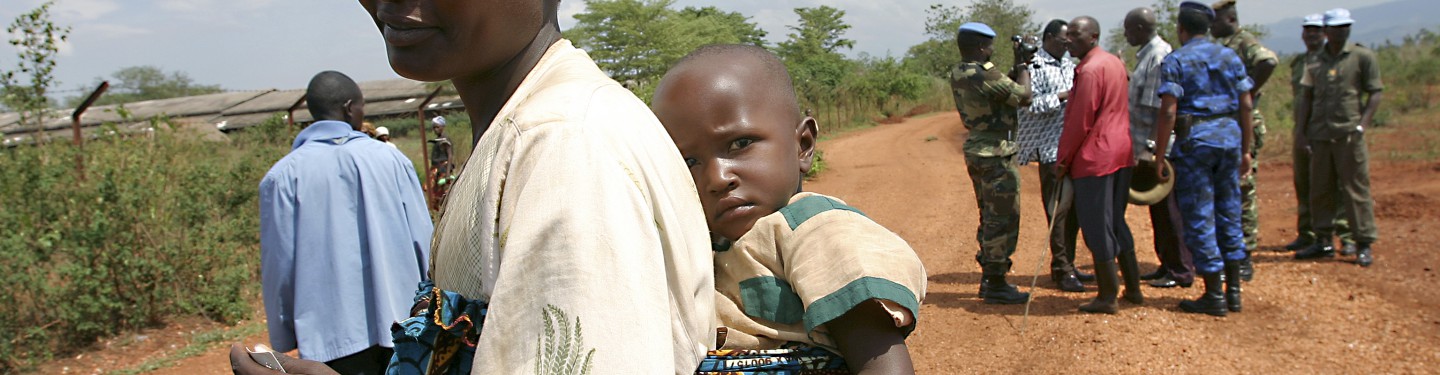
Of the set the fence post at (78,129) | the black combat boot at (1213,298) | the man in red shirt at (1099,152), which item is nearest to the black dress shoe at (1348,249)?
the black combat boot at (1213,298)

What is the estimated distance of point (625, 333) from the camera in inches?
41.1

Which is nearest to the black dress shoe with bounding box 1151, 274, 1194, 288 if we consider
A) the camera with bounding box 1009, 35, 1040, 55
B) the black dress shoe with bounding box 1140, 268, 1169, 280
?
the black dress shoe with bounding box 1140, 268, 1169, 280

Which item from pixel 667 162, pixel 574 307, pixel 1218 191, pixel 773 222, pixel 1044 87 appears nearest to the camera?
pixel 574 307

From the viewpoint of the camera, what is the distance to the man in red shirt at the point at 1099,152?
5.59 meters

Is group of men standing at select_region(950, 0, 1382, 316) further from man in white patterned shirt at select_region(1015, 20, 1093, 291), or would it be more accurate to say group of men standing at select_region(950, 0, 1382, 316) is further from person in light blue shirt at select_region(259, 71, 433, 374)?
person in light blue shirt at select_region(259, 71, 433, 374)

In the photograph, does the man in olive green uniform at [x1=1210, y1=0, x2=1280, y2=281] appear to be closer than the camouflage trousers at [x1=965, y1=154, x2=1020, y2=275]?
No

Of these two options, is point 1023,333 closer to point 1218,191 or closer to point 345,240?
point 1218,191

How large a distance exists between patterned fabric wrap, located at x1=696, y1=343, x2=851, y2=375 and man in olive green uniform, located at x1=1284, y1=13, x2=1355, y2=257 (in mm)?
7181

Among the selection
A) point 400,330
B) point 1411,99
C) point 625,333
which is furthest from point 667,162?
point 1411,99

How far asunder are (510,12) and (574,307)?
18.6 inches

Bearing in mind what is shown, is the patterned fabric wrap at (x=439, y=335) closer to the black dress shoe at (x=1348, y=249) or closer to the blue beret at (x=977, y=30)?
the blue beret at (x=977, y=30)

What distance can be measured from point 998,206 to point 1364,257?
10.5 ft

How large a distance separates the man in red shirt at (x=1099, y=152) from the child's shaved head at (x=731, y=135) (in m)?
4.25

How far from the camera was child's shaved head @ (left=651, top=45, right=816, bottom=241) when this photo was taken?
1737 mm
